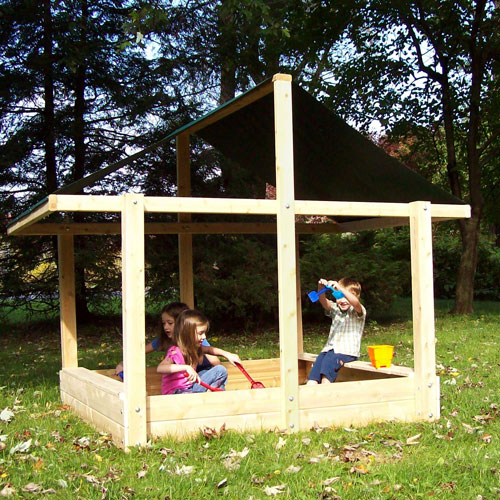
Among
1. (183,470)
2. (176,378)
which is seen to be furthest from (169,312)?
(183,470)

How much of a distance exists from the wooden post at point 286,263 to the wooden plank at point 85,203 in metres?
1.16

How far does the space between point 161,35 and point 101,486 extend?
448 inches

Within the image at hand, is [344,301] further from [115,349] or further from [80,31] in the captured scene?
[80,31]

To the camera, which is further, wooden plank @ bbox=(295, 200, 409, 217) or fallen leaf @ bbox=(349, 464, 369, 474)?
wooden plank @ bbox=(295, 200, 409, 217)

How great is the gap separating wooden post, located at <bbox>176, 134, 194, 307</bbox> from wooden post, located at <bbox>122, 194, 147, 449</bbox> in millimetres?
2042

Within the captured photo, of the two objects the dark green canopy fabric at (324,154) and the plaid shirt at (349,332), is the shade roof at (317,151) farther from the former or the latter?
the plaid shirt at (349,332)

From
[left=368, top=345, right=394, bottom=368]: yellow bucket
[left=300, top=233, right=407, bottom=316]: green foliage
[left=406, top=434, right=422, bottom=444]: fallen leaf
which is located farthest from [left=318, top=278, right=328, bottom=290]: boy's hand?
[left=300, top=233, right=407, bottom=316]: green foliage

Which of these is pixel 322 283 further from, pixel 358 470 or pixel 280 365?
pixel 358 470

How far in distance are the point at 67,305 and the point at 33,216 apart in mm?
1453

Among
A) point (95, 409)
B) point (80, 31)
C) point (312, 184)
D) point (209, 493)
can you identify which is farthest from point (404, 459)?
point (80, 31)

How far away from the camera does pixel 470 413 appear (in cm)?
542

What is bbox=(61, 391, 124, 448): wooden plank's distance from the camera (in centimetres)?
459

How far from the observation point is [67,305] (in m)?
6.32

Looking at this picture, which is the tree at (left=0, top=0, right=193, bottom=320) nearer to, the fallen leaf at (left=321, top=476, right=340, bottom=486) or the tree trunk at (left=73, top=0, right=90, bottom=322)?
the tree trunk at (left=73, top=0, right=90, bottom=322)
